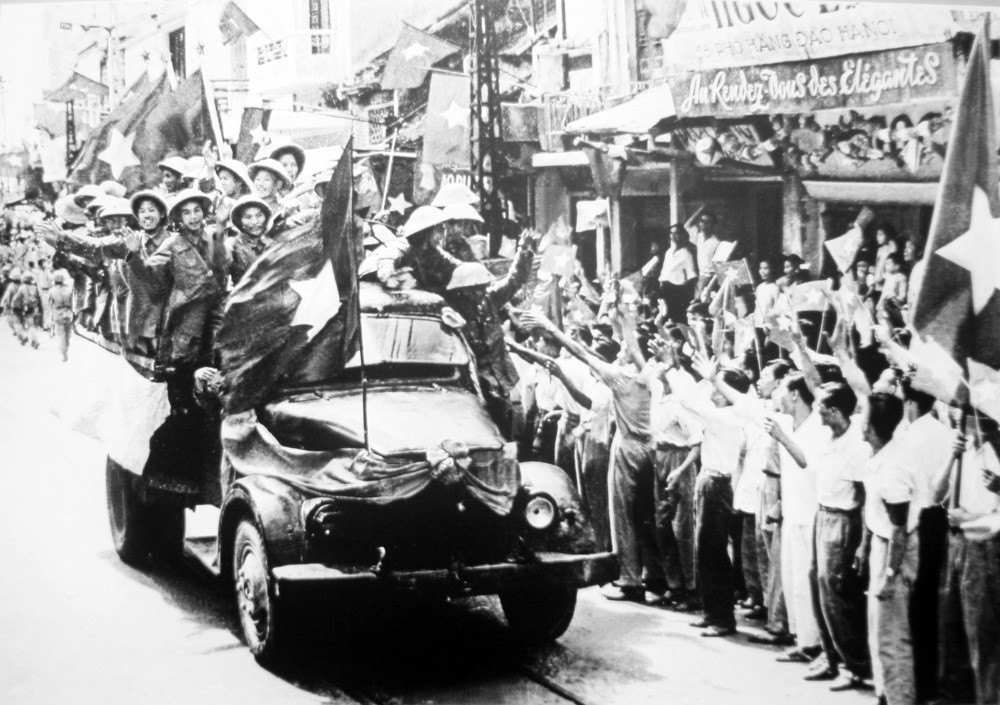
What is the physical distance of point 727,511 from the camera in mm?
4289

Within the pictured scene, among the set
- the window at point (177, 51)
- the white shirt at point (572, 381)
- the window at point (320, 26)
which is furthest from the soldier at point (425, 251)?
the window at point (177, 51)

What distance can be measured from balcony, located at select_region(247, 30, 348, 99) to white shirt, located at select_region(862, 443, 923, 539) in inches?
99.4

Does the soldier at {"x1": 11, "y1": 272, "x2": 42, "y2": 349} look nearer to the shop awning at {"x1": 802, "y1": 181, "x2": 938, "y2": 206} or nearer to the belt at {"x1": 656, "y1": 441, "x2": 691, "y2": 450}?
the belt at {"x1": 656, "y1": 441, "x2": 691, "y2": 450}

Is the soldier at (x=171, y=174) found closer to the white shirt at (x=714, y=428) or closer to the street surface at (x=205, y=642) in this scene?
the street surface at (x=205, y=642)

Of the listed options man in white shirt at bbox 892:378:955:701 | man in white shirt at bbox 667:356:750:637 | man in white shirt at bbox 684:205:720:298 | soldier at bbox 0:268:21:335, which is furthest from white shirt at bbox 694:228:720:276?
soldier at bbox 0:268:21:335

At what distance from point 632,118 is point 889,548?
6.06 ft

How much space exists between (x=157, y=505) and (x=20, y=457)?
0.55 metres

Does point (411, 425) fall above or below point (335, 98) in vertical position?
below

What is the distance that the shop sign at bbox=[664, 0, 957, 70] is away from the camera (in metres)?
4.16

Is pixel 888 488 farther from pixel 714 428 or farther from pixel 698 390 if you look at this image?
pixel 698 390

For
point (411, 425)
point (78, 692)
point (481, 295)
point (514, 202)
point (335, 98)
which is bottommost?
point (78, 692)

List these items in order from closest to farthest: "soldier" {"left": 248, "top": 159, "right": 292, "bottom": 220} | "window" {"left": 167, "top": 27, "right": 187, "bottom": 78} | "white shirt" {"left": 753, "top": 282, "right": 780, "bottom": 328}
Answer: "white shirt" {"left": 753, "top": 282, "right": 780, "bottom": 328} < "soldier" {"left": 248, "top": 159, "right": 292, "bottom": 220} < "window" {"left": 167, "top": 27, "right": 187, "bottom": 78}

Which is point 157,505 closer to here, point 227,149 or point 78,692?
point 78,692

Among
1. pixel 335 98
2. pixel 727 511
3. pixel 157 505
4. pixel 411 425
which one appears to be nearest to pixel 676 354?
pixel 727 511
